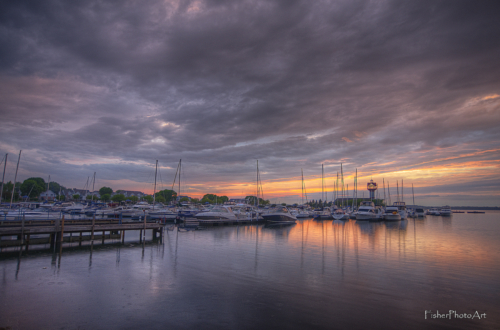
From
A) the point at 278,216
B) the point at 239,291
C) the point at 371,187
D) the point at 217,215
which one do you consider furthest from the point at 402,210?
the point at 239,291

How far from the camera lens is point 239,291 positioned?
13695 mm

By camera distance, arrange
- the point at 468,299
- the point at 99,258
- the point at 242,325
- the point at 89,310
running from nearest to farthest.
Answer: the point at 242,325 → the point at 89,310 → the point at 468,299 → the point at 99,258

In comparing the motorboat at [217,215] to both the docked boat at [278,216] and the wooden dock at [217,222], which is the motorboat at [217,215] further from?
the docked boat at [278,216]

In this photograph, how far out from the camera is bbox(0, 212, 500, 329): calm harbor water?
10336mm

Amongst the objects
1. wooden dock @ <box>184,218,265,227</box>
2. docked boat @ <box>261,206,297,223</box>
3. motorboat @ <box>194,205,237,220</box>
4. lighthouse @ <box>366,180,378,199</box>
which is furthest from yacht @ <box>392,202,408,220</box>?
motorboat @ <box>194,205,237,220</box>

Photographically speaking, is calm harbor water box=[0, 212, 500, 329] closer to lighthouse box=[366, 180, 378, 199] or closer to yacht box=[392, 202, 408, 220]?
yacht box=[392, 202, 408, 220]

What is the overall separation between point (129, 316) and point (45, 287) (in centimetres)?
638

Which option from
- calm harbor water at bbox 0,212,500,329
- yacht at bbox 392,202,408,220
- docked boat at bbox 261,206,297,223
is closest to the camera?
calm harbor water at bbox 0,212,500,329

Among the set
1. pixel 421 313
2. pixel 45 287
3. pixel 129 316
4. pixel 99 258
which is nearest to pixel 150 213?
pixel 99 258

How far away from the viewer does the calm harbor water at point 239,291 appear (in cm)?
1034

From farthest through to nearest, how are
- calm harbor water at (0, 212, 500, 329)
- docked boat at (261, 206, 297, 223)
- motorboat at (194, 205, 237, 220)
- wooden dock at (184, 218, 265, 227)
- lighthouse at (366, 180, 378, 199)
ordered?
lighthouse at (366, 180, 378, 199) → docked boat at (261, 206, 297, 223) → motorboat at (194, 205, 237, 220) → wooden dock at (184, 218, 265, 227) → calm harbor water at (0, 212, 500, 329)

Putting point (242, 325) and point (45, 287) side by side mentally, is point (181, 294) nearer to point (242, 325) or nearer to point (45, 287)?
point (242, 325)

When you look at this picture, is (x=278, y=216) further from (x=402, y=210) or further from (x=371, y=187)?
(x=371, y=187)

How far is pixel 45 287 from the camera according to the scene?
1354 centimetres
